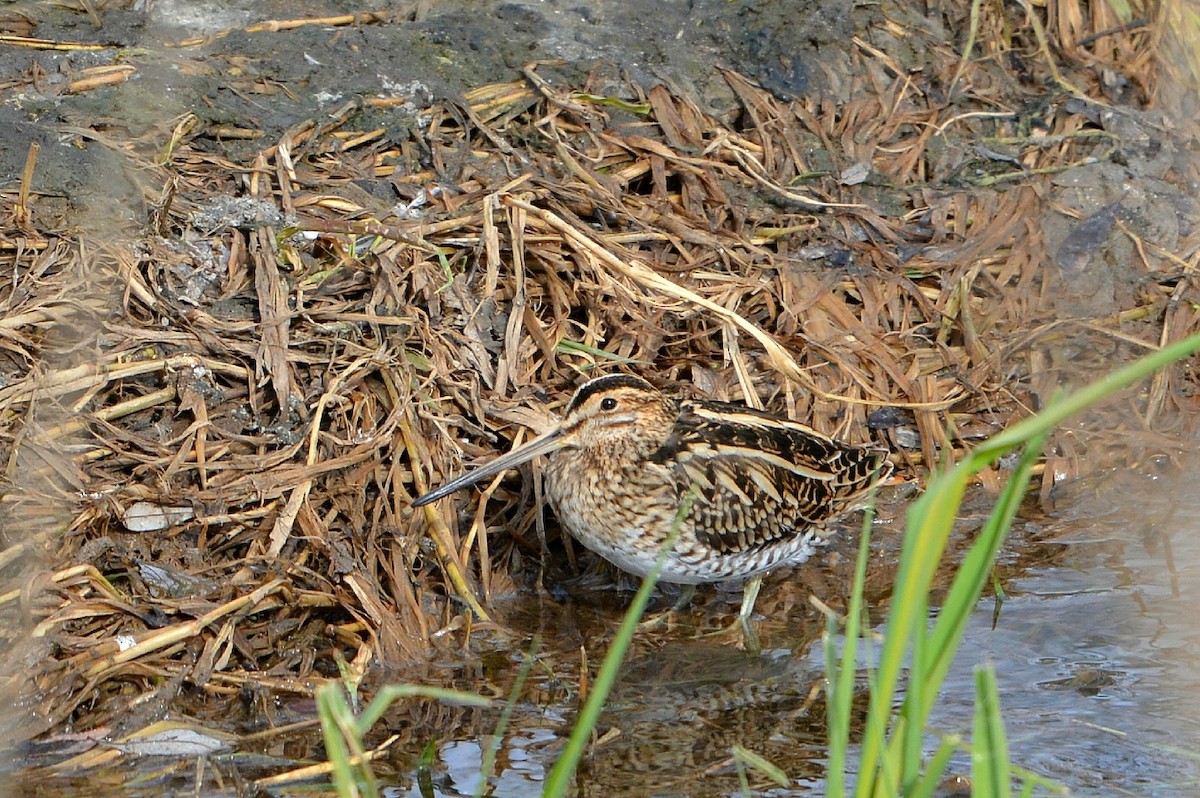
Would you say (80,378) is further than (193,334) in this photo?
No

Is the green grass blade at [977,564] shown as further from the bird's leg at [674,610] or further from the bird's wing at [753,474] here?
the bird's leg at [674,610]

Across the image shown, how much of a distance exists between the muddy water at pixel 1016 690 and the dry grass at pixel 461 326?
429 millimetres

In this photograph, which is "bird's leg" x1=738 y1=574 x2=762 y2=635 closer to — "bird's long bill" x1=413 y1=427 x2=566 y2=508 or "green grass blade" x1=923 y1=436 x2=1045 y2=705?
"bird's long bill" x1=413 y1=427 x2=566 y2=508

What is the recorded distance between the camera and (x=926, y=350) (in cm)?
536

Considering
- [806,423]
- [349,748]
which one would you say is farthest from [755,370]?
[349,748]

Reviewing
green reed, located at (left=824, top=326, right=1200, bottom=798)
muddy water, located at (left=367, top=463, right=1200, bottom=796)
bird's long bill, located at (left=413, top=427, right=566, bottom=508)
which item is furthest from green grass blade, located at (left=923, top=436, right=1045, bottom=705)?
bird's long bill, located at (left=413, top=427, right=566, bottom=508)

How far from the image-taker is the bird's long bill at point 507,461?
14.2 ft

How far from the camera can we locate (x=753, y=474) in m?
4.53

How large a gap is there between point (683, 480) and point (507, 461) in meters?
0.56

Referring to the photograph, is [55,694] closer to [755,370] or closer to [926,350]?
[755,370]

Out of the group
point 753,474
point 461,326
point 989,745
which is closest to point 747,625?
point 753,474

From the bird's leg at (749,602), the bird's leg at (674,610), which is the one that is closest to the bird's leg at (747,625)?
the bird's leg at (749,602)

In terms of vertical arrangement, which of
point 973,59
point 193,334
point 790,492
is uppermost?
point 973,59

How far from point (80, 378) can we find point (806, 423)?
2.44 m
